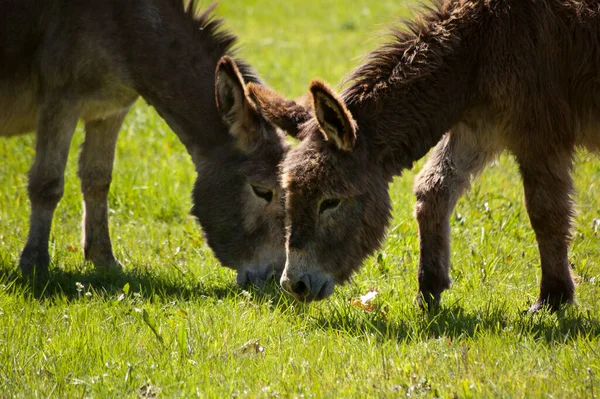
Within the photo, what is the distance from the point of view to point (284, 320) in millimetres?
4672

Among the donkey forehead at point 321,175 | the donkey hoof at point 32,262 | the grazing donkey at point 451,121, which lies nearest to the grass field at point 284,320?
the donkey hoof at point 32,262

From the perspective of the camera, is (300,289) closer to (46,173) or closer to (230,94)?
(230,94)

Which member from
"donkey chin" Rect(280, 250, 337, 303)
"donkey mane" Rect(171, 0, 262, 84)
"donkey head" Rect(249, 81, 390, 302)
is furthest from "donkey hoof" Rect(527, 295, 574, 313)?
"donkey mane" Rect(171, 0, 262, 84)

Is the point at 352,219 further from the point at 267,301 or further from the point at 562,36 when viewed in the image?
the point at 562,36

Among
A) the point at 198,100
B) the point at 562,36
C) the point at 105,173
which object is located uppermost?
the point at 562,36

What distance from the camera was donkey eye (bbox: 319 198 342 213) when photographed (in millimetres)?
4715

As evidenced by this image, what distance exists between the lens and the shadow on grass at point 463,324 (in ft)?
14.1

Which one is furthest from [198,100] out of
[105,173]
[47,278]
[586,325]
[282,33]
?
[282,33]

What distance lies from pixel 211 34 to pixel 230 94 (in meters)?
0.78

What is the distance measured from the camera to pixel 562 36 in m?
4.75

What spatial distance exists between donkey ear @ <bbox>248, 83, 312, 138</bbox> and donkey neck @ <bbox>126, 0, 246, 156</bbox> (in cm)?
69

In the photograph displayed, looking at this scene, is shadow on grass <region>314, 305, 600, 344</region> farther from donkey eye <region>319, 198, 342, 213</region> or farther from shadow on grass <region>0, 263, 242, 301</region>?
shadow on grass <region>0, 263, 242, 301</region>

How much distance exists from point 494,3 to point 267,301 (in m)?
2.31

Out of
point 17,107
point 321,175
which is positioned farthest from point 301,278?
point 17,107
